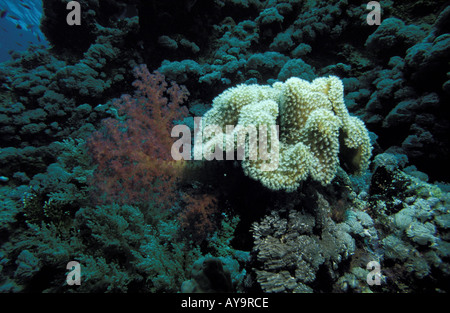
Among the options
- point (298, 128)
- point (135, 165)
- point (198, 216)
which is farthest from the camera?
point (135, 165)

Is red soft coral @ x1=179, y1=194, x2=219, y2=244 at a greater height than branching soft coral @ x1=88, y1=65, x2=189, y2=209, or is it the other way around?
branching soft coral @ x1=88, y1=65, x2=189, y2=209

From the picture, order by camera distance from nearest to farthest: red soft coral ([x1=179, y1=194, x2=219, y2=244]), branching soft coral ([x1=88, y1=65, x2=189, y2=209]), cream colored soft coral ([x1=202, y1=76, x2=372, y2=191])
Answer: cream colored soft coral ([x1=202, y1=76, x2=372, y2=191]) < red soft coral ([x1=179, y1=194, x2=219, y2=244]) < branching soft coral ([x1=88, y1=65, x2=189, y2=209])

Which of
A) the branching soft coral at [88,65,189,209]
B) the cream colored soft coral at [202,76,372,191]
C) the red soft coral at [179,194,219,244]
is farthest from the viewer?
the branching soft coral at [88,65,189,209]

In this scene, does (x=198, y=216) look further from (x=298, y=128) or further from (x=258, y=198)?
(x=298, y=128)

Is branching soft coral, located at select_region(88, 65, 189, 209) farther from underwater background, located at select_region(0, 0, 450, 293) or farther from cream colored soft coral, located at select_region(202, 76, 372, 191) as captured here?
cream colored soft coral, located at select_region(202, 76, 372, 191)

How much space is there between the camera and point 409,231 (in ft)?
7.65

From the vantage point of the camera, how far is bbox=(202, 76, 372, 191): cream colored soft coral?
2152 millimetres

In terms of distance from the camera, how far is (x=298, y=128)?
97.3 inches

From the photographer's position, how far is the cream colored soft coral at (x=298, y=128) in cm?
215

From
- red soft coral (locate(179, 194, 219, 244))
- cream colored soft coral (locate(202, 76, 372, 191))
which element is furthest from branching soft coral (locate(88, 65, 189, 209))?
cream colored soft coral (locate(202, 76, 372, 191))

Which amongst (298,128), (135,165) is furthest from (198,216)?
(298,128)

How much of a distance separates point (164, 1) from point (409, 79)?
6087 millimetres
